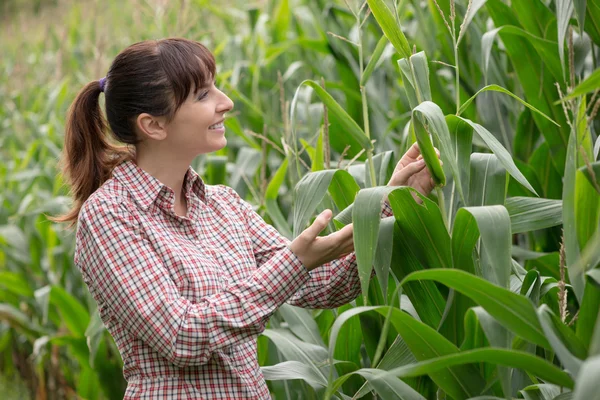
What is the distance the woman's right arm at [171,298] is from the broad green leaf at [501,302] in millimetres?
321

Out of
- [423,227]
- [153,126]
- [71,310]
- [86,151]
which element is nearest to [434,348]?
[423,227]

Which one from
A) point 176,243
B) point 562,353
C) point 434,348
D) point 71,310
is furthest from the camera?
point 71,310

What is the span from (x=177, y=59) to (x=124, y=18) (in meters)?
4.76

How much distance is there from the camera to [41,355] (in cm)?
315

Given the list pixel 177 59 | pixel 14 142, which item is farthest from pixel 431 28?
pixel 14 142

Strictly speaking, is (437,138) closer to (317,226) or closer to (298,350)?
(317,226)

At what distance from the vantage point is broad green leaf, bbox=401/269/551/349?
1108 mm

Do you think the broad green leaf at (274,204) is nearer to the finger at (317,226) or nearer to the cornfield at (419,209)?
the cornfield at (419,209)

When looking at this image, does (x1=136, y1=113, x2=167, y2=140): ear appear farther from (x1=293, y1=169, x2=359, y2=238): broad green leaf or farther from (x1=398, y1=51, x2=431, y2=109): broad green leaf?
(x1=398, y1=51, x2=431, y2=109): broad green leaf

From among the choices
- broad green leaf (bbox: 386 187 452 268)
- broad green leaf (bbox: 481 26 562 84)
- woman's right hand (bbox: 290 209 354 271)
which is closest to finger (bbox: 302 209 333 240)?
woman's right hand (bbox: 290 209 354 271)

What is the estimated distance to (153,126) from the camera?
1556 millimetres

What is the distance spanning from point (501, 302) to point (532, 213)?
39 centimetres

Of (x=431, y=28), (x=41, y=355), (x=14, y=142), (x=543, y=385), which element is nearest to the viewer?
(x=543, y=385)

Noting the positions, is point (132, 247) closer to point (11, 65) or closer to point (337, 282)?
point (337, 282)
